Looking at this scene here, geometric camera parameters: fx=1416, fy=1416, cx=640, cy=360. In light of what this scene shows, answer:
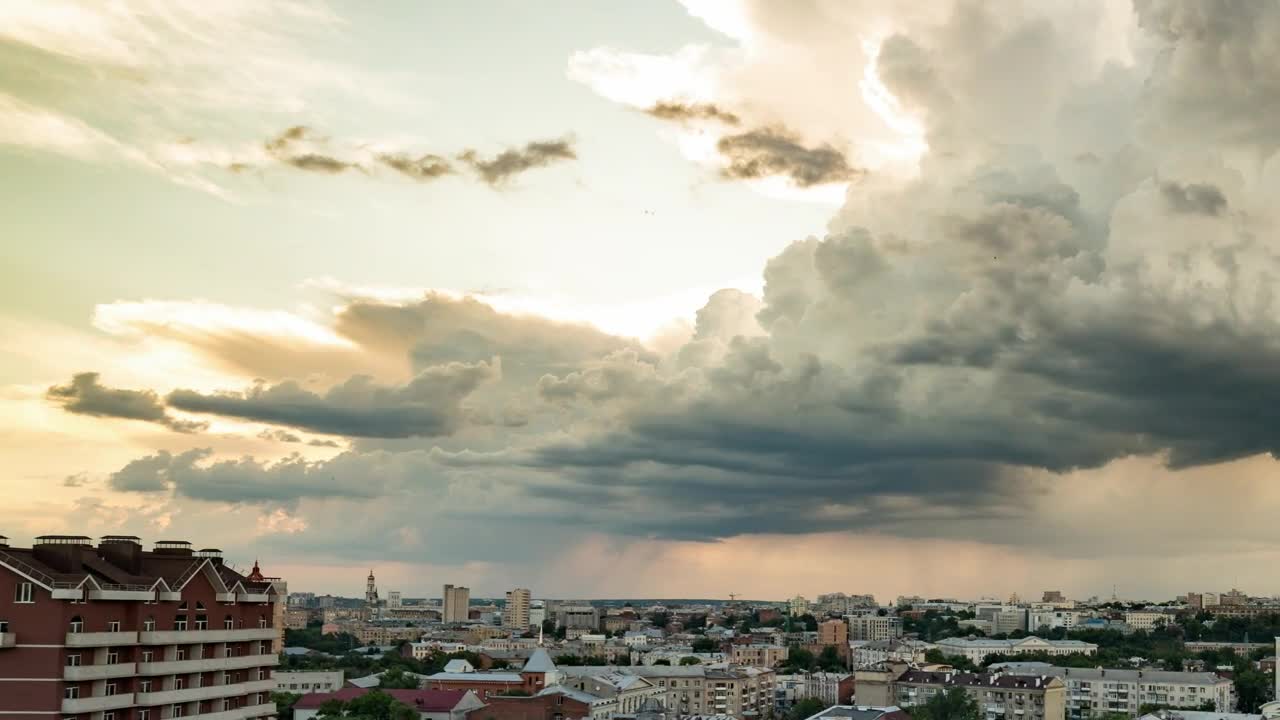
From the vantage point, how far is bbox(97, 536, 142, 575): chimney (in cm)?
6706

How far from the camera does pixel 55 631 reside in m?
56.9

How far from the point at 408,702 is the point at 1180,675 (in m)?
103

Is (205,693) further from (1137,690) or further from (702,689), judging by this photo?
(1137,690)

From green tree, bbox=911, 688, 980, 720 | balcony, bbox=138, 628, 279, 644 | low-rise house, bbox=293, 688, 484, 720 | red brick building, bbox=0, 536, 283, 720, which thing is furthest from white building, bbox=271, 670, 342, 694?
balcony, bbox=138, 628, 279, 644

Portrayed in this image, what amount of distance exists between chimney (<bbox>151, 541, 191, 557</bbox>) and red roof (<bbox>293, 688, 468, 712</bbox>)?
60929 mm

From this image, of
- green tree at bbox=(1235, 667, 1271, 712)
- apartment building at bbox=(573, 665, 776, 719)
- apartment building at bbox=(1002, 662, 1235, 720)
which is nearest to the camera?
apartment building at bbox=(1002, 662, 1235, 720)

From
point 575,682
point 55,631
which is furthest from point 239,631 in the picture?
point 575,682

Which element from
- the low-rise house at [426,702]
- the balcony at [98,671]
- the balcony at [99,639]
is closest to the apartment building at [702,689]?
the low-rise house at [426,702]

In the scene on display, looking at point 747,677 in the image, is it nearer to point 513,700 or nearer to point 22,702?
point 513,700

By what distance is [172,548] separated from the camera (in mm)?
73312

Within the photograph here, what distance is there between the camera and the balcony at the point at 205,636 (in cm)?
6316

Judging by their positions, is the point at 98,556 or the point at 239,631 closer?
the point at 98,556

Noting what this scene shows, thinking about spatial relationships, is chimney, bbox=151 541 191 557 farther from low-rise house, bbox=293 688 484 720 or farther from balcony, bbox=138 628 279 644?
low-rise house, bbox=293 688 484 720

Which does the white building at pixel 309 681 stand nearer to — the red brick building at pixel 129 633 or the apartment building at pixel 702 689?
the apartment building at pixel 702 689
